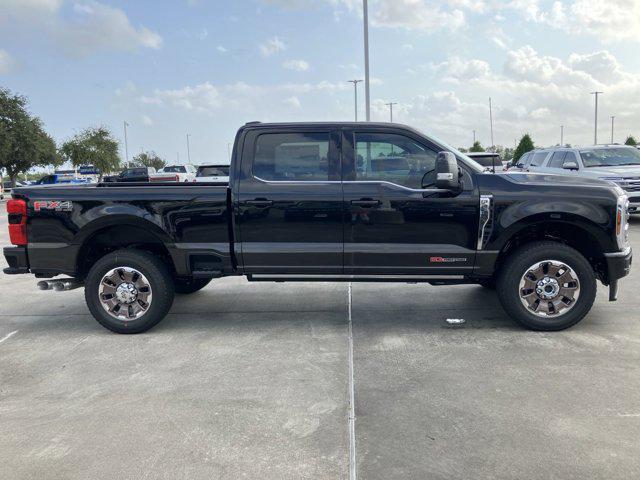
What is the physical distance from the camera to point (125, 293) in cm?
516

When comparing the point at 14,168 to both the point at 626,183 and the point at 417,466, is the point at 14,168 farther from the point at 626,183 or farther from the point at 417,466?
the point at 417,466

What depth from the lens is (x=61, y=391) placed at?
394 centimetres

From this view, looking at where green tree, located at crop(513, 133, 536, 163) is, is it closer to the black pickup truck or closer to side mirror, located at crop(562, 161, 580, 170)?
side mirror, located at crop(562, 161, 580, 170)

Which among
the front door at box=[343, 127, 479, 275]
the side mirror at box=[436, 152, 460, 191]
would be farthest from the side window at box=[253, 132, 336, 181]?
the side mirror at box=[436, 152, 460, 191]

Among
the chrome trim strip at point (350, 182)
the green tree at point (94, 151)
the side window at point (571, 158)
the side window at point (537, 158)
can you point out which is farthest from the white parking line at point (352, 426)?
the green tree at point (94, 151)

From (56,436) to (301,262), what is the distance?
2527mm

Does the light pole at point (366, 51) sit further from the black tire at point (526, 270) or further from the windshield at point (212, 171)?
the black tire at point (526, 270)

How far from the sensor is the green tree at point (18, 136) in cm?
4097

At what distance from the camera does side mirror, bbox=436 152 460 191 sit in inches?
177

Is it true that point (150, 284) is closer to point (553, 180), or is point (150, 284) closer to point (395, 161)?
point (395, 161)

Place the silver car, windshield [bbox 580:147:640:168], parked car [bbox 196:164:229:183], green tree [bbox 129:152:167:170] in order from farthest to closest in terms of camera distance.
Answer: green tree [bbox 129:152:167:170] < parked car [bbox 196:164:229:183] < windshield [bbox 580:147:640:168] < the silver car

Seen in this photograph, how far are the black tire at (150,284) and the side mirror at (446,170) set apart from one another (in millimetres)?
2736

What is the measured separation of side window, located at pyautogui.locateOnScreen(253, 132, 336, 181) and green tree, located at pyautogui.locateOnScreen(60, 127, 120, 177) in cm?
5679

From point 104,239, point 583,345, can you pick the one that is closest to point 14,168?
point 104,239
